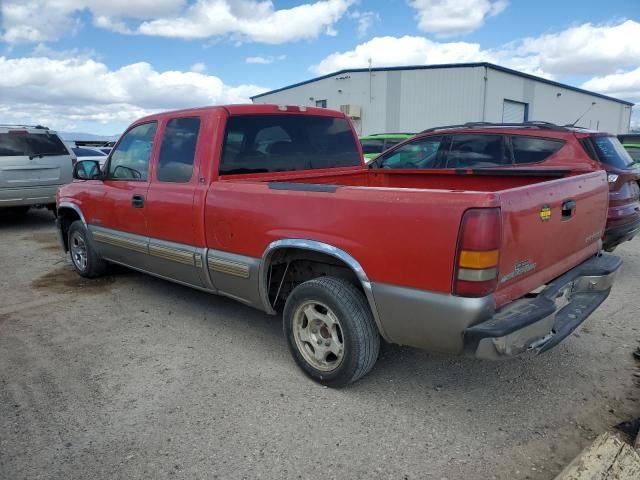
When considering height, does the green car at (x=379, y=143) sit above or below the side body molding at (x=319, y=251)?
above

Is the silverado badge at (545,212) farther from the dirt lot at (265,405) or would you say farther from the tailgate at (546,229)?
the dirt lot at (265,405)

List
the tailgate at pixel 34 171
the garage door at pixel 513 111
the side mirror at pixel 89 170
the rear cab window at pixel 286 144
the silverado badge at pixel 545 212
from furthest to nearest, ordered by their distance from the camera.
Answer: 1. the garage door at pixel 513 111
2. the tailgate at pixel 34 171
3. the side mirror at pixel 89 170
4. the rear cab window at pixel 286 144
5. the silverado badge at pixel 545 212

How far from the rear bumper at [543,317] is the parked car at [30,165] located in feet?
28.2

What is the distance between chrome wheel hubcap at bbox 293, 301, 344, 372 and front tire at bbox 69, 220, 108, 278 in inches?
124

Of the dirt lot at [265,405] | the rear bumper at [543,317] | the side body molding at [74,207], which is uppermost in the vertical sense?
the side body molding at [74,207]

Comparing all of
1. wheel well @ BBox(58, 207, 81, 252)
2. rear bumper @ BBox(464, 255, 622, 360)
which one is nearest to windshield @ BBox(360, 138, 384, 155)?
wheel well @ BBox(58, 207, 81, 252)

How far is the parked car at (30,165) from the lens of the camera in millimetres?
8422

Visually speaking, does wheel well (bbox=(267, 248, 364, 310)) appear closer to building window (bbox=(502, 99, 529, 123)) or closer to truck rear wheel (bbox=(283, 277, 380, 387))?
truck rear wheel (bbox=(283, 277, 380, 387))

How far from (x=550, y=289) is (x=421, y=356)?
1160 millimetres

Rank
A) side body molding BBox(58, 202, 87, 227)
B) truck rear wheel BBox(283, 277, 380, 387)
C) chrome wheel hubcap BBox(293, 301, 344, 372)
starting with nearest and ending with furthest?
truck rear wheel BBox(283, 277, 380, 387), chrome wheel hubcap BBox(293, 301, 344, 372), side body molding BBox(58, 202, 87, 227)

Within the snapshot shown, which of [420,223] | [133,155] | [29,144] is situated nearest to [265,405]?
[420,223]

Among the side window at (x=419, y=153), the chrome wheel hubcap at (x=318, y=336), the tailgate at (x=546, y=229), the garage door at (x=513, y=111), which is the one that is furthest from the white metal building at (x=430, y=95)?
the chrome wheel hubcap at (x=318, y=336)

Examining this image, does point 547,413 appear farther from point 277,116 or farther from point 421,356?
point 277,116

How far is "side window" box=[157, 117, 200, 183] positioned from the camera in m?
3.91
